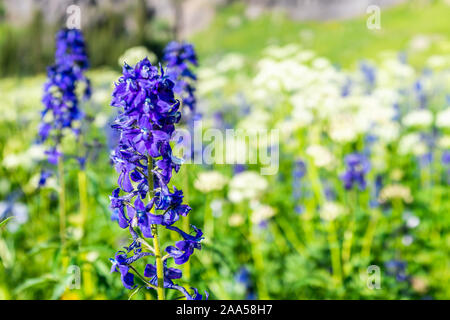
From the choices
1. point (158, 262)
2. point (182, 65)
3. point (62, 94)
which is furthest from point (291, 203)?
point (158, 262)

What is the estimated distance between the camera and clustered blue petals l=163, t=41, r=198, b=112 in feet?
10.6

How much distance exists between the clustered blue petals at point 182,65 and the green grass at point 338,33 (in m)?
7.78

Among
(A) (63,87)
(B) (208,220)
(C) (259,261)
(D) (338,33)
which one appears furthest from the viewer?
(D) (338,33)

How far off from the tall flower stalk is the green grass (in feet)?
27.1

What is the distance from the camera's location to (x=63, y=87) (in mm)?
3234

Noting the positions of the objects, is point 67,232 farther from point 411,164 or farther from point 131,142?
point 411,164

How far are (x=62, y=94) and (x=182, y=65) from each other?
3.12ft

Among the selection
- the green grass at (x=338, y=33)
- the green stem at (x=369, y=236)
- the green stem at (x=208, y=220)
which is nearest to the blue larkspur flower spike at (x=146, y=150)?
the green stem at (x=208, y=220)

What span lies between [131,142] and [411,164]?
5.66m

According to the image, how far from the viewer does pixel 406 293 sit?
12.6 ft

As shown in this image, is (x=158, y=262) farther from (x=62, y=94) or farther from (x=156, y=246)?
(x=62, y=94)

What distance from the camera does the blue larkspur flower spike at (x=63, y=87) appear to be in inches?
128

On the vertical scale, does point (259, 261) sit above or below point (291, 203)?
below
